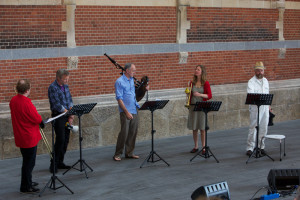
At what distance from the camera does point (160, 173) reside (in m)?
9.98

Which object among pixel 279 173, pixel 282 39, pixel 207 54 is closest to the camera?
pixel 279 173

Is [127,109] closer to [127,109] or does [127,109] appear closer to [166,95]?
[127,109]

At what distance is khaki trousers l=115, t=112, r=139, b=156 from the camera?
10.9 m

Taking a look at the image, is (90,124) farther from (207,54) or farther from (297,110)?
→ (297,110)

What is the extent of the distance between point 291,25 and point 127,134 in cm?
721

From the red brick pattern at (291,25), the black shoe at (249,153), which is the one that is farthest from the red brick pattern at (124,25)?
the red brick pattern at (291,25)

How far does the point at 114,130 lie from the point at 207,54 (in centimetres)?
333

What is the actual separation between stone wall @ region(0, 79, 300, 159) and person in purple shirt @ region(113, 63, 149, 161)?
1286 mm

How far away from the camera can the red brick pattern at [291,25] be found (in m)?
15.8

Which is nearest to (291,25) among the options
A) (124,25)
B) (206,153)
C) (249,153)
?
(124,25)

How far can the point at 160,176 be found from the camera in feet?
32.0

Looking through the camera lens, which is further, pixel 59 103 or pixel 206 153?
pixel 206 153

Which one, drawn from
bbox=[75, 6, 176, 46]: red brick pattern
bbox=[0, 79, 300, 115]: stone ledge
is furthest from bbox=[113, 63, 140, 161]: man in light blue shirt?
bbox=[75, 6, 176, 46]: red brick pattern

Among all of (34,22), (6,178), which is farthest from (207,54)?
(6,178)
